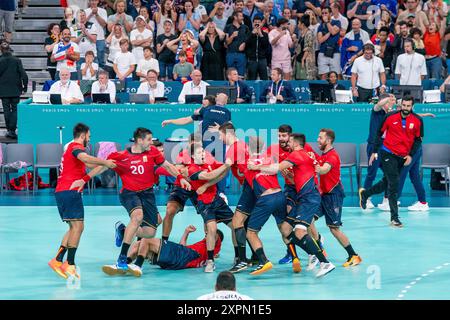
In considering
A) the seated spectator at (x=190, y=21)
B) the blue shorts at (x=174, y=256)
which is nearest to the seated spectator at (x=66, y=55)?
the seated spectator at (x=190, y=21)

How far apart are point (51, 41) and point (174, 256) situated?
41.5 feet

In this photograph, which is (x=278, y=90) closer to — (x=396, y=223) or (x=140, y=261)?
(x=396, y=223)

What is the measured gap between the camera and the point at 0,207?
810 inches

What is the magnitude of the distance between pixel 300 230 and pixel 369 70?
397 inches

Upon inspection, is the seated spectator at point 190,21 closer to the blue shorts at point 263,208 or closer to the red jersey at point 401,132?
the red jersey at point 401,132

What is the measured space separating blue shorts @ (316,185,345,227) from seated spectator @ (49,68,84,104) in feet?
30.5

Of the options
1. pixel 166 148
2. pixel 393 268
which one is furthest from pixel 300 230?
pixel 166 148

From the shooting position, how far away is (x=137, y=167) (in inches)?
571

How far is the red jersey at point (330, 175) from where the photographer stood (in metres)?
15.1

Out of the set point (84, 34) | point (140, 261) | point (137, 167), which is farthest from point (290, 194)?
point (84, 34)

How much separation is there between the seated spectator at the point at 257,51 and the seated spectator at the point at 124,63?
2836mm
